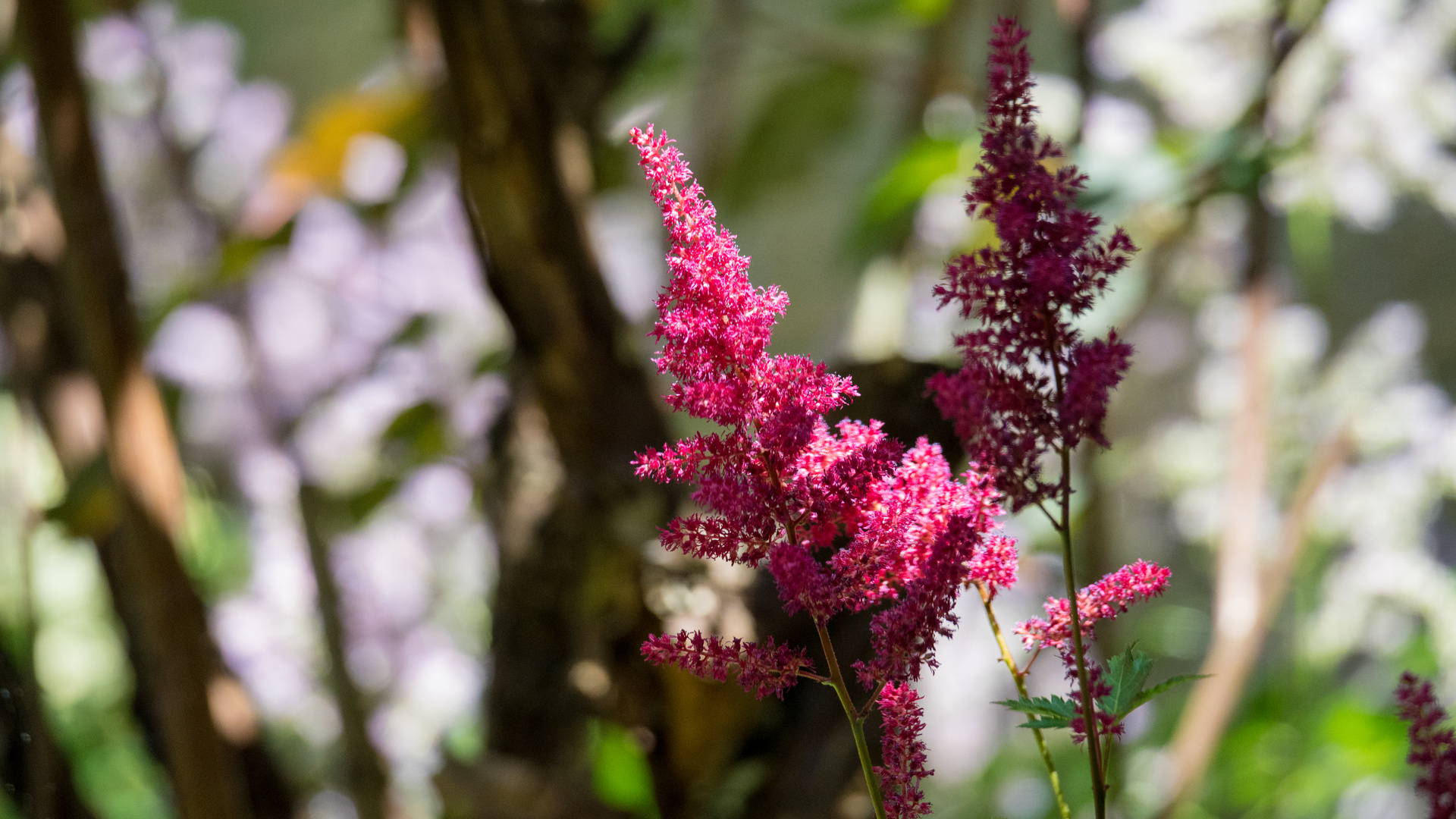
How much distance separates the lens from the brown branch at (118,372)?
0.49m

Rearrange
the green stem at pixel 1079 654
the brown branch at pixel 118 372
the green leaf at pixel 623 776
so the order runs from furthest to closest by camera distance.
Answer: the green leaf at pixel 623 776 < the brown branch at pixel 118 372 < the green stem at pixel 1079 654

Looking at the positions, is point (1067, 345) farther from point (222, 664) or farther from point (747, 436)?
point (222, 664)

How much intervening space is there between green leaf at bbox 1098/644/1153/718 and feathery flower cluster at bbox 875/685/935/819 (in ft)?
0.12

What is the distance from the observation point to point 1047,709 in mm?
195

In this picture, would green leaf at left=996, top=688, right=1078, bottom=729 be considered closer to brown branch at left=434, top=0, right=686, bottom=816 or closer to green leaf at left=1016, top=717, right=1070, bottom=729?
green leaf at left=1016, top=717, right=1070, bottom=729

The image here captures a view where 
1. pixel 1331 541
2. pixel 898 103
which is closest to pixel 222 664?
pixel 1331 541

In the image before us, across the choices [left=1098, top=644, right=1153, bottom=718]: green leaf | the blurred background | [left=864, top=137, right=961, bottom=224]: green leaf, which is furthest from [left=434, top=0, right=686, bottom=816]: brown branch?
[left=1098, top=644, right=1153, bottom=718]: green leaf

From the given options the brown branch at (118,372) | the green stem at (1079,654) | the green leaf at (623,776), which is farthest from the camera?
the green leaf at (623,776)

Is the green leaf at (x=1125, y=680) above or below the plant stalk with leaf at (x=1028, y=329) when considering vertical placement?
below

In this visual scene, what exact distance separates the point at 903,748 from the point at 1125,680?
47 millimetres

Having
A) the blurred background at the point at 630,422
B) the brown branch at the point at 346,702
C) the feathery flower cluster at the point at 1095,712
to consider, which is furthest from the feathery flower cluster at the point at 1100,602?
the brown branch at the point at 346,702

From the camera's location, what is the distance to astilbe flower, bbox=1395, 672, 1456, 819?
0.21 m

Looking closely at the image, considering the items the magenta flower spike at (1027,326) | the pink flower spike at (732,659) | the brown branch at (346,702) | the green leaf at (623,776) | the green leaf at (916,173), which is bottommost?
the pink flower spike at (732,659)

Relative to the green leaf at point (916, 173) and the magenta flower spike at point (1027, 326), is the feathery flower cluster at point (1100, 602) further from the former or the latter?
the green leaf at point (916, 173)
